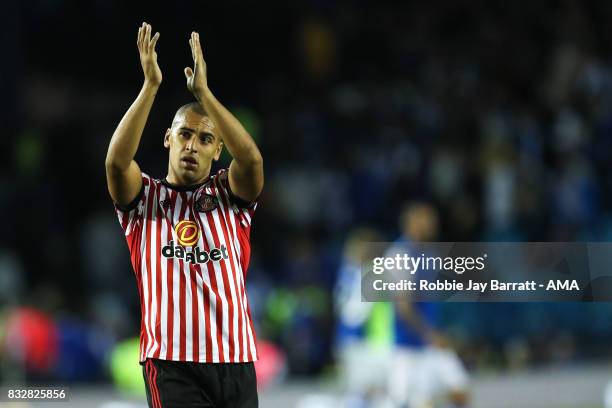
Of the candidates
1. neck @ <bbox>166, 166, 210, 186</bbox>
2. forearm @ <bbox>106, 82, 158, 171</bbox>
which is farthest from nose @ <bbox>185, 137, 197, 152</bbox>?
forearm @ <bbox>106, 82, 158, 171</bbox>

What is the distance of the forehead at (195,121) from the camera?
3758mm

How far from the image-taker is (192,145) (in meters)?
3.74

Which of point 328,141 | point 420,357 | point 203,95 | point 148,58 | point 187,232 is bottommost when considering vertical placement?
point 187,232

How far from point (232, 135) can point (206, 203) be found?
0.33 meters

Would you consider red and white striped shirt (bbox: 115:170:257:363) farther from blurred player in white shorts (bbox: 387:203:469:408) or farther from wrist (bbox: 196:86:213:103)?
blurred player in white shorts (bbox: 387:203:469:408)

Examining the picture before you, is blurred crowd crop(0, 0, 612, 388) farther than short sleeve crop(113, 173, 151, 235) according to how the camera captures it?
Yes

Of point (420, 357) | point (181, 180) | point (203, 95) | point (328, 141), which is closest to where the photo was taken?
point (203, 95)

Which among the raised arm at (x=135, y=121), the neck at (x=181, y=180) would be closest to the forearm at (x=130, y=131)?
the raised arm at (x=135, y=121)

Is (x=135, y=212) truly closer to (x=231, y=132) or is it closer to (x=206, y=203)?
(x=206, y=203)

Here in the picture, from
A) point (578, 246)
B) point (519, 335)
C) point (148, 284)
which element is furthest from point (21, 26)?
point (148, 284)

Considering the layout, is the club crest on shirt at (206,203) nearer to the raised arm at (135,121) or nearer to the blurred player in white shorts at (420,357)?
the raised arm at (135,121)

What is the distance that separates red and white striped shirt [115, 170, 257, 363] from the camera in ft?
12.0

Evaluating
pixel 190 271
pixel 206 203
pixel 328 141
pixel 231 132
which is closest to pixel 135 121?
pixel 231 132

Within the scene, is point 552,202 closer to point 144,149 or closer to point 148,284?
point 144,149
